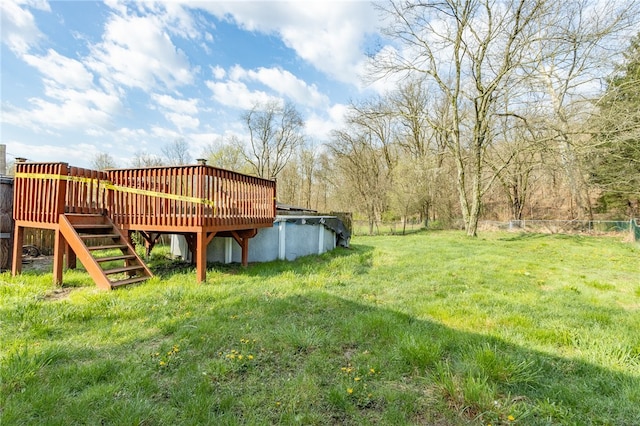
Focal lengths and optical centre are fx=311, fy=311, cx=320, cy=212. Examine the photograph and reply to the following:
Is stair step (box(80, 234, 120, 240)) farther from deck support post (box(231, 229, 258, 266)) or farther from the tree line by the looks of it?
the tree line

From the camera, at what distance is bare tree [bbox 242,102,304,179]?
98.1 ft

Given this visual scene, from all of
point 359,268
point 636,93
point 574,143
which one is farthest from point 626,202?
point 359,268

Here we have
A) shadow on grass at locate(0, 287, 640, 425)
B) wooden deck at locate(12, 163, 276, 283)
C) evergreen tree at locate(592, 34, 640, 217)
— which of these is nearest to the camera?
shadow on grass at locate(0, 287, 640, 425)

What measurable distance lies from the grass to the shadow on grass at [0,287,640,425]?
0.01 m

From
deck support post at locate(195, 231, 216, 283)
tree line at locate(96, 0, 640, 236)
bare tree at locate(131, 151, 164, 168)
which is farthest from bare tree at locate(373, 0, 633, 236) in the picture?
bare tree at locate(131, 151, 164, 168)

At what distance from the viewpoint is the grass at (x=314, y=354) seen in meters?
2.01

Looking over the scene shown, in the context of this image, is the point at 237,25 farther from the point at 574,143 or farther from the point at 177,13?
the point at 574,143

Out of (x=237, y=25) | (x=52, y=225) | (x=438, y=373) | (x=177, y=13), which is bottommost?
(x=438, y=373)

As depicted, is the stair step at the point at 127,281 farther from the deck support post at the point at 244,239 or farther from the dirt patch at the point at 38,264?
the dirt patch at the point at 38,264

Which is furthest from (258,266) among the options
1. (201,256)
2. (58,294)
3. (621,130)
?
(621,130)

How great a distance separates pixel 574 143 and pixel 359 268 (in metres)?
11.2

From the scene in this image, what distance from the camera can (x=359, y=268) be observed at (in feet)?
22.6

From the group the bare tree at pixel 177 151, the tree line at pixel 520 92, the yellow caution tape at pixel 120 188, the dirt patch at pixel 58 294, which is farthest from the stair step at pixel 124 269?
the bare tree at pixel 177 151

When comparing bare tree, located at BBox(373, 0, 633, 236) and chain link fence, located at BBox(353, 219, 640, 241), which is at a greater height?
bare tree, located at BBox(373, 0, 633, 236)
